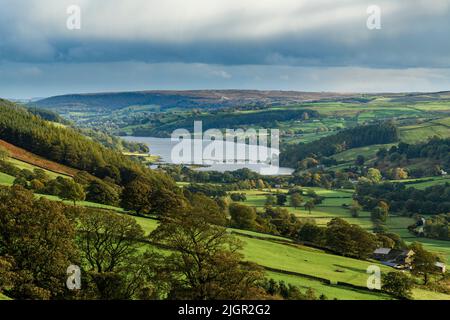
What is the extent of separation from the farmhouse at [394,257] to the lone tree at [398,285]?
15403 mm

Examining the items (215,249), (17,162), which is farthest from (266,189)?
(215,249)

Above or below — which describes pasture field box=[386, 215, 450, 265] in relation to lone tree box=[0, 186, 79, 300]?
below

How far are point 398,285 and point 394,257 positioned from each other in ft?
73.4

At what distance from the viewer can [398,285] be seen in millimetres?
47406

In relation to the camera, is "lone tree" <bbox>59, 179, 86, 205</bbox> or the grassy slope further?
the grassy slope

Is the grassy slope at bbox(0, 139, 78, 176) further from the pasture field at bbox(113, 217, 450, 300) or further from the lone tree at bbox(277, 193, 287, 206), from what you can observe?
the pasture field at bbox(113, 217, 450, 300)

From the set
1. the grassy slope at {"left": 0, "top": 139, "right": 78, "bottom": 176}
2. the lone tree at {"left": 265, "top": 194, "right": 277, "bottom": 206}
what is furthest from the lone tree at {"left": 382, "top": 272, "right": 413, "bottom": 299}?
the grassy slope at {"left": 0, "top": 139, "right": 78, "bottom": 176}

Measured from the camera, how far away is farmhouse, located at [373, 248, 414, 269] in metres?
65.6

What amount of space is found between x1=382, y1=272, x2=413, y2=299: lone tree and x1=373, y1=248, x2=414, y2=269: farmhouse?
50.5ft

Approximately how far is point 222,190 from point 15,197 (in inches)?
4035

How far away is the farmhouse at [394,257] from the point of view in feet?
215
